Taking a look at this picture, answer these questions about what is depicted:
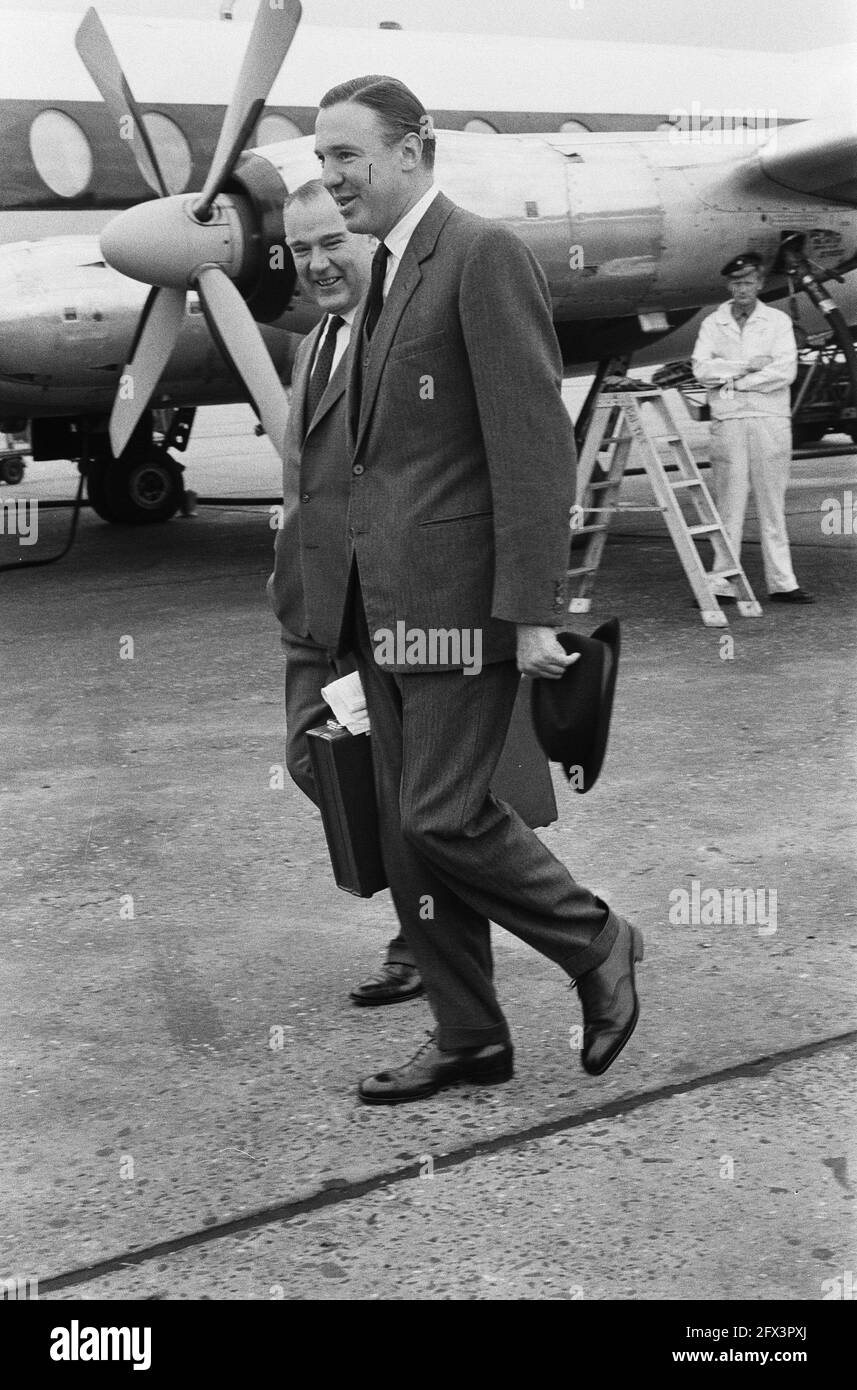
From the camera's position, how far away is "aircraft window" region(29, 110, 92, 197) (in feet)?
38.9

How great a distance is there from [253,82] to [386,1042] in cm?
644

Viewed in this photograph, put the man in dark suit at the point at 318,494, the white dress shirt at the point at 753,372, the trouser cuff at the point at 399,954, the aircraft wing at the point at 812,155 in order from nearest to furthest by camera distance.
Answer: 1. the man in dark suit at the point at 318,494
2. the trouser cuff at the point at 399,954
3. the white dress shirt at the point at 753,372
4. the aircraft wing at the point at 812,155

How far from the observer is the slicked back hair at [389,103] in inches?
121

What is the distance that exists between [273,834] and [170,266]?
14.5ft

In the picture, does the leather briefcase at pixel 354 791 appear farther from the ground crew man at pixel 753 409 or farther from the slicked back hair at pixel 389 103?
the ground crew man at pixel 753 409

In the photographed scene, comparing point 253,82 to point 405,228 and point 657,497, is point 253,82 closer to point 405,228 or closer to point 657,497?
point 657,497

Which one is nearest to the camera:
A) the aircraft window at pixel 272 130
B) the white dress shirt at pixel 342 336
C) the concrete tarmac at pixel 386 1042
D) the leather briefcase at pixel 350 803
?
the concrete tarmac at pixel 386 1042

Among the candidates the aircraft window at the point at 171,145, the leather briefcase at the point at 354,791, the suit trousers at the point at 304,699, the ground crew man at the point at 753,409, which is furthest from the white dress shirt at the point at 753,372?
the leather briefcase at the point at 354,791

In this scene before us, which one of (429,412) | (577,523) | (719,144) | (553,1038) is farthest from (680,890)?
(719,144)

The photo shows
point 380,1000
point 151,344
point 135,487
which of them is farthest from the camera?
point 135,487

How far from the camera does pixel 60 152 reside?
11945 millimetres

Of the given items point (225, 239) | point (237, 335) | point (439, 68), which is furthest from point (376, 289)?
point (439, 68)

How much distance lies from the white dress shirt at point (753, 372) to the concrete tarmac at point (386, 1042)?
2.15 metres

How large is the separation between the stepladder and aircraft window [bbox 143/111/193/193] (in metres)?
4.78
